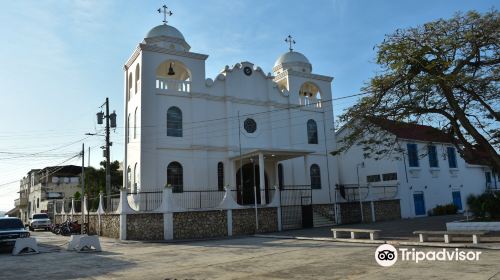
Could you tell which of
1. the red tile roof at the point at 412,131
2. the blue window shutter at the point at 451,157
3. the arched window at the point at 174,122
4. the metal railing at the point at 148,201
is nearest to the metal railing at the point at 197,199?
the metal railing at the point at 148,201

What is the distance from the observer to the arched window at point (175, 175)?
2331cm

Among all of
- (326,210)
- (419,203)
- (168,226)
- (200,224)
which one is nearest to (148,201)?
(168,226)

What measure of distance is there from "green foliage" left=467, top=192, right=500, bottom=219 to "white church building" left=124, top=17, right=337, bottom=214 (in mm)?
8950

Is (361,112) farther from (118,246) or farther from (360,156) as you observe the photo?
(360,156)

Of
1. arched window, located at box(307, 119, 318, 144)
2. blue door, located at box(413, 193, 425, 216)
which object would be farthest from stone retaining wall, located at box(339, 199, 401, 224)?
arched window, located at box(307, 119, 318, 144)

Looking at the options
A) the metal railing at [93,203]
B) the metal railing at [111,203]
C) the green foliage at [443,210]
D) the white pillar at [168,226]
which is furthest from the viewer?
the green foliage at [443,210]

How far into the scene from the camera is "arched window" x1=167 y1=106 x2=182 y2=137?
A: 23.9m

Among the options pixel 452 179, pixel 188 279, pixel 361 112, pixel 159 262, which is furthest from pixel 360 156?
pixel 188 279

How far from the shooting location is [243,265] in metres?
10.8

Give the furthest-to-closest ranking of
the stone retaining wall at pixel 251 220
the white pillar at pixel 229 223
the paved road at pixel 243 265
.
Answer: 1. the stone retaining wall at pixel 251 220
2. the white pillar at pixel 229 223
3. the paved road at pixel 243 265

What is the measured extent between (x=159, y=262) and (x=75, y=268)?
2.31 metres

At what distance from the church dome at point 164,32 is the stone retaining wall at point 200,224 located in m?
12.2

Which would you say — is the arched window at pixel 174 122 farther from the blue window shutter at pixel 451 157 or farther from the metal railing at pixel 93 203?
the blue window shutter at pixel 451 157

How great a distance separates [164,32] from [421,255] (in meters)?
21.0
